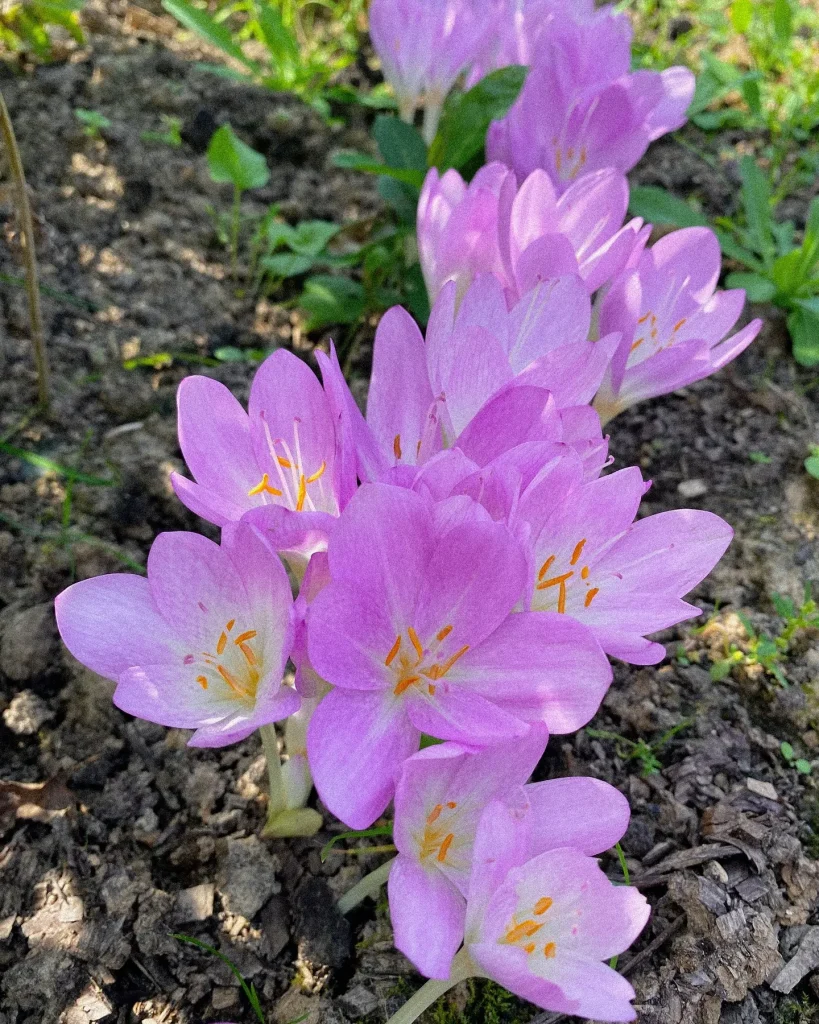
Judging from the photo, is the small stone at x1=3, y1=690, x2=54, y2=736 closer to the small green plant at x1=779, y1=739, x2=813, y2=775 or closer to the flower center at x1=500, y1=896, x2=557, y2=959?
the flower center at x1=500, y1=896, x2=557, y2=959

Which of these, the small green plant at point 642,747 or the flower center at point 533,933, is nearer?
the flower center at point 533,933

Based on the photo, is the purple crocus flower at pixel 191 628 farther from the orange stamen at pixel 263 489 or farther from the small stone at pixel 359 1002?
the small stone at pixel 359 1002

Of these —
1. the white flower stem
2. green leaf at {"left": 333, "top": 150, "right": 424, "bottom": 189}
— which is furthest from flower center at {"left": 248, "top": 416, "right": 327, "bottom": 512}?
green leaf at {"left": 333, "top": 150, "right": 424, "bottom": 189}

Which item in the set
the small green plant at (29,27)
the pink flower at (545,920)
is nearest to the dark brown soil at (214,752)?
the small green plant at (29,27)

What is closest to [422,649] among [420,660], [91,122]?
[420,660]

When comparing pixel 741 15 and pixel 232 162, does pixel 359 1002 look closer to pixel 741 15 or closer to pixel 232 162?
pixel 232 162

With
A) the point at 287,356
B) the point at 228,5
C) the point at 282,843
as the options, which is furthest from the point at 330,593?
the point at 228,5
